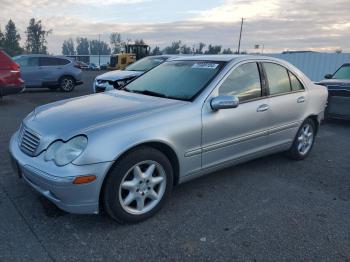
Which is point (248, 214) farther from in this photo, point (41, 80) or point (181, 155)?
point (41, 80)

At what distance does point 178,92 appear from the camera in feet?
12.6

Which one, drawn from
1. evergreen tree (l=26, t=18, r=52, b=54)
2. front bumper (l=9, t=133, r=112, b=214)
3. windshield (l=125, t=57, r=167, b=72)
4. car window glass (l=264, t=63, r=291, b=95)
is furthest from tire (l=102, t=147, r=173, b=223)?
evergreen tree (l=26, t=18, r=52, b=54)

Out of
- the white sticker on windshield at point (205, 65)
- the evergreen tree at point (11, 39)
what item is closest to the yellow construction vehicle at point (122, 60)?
the white sticker on windshield at point (205, 65)

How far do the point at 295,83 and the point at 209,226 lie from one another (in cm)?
279

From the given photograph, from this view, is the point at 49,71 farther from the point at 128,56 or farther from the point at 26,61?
the point at 128,56

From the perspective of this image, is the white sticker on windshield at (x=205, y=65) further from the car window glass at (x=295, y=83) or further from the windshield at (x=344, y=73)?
the windshield at (x=344, y=73)

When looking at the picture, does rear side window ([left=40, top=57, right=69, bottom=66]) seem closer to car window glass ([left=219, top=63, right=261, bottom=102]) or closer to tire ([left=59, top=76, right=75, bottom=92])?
tire ([left=59, top=76, right=75, bottom=92])

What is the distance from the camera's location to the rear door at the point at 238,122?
362 cm

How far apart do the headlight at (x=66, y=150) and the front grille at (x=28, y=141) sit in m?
0.24

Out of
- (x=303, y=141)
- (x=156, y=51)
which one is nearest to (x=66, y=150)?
(x=303, y=141)

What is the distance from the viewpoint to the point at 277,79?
4.58m

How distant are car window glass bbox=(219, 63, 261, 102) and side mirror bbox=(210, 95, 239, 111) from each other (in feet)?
0.81

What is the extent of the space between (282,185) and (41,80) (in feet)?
38.4

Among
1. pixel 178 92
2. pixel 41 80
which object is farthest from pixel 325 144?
pixel 41 80
